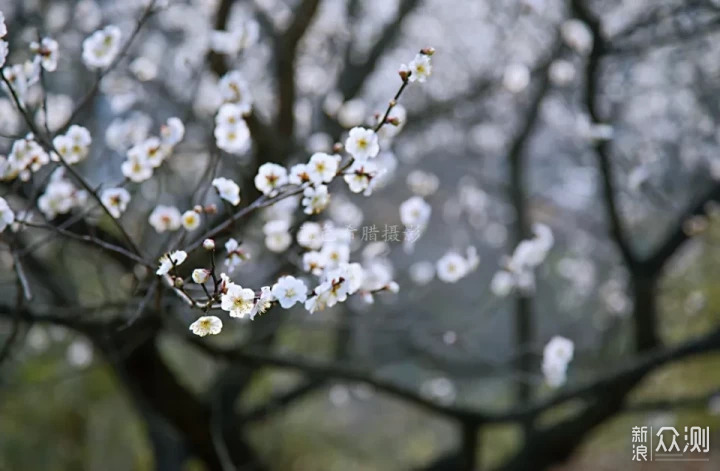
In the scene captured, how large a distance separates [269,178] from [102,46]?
702mm

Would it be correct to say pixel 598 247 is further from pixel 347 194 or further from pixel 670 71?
pixel 347 194

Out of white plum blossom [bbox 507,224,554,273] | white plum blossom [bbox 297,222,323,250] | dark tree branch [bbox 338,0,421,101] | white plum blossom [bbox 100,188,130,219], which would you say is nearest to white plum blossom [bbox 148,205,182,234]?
white plum blossom [bbox 100,188,130,219]

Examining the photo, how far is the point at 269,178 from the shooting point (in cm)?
137

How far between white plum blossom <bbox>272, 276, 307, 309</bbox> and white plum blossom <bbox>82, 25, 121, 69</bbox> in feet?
3.07

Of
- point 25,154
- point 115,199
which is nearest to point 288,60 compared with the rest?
point 115,199

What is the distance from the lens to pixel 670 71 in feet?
14.4

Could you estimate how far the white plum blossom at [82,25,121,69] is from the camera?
1.71 metres

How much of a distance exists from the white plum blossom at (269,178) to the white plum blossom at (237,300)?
36 centimetres

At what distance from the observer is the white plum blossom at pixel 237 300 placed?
103cm

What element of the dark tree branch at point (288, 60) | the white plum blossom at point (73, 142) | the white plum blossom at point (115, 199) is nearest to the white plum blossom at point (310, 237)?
the white plum blossom at point (115, 199)

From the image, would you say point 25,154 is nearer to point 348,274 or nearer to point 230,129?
point 230,129

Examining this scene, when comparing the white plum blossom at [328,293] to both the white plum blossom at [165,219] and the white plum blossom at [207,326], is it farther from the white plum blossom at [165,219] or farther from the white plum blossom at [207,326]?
the white plum blossom at [165,219]

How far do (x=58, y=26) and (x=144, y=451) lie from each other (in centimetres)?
302

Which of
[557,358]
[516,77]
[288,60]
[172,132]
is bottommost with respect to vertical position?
[557,358]
